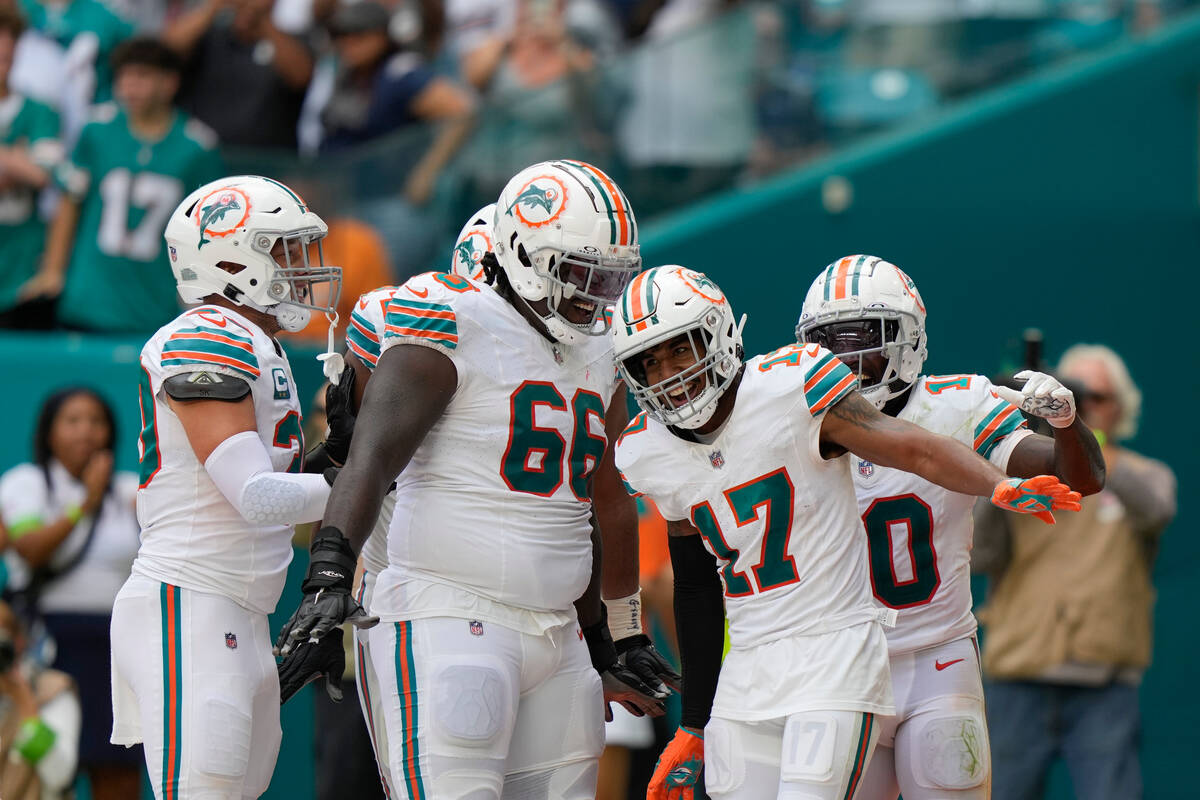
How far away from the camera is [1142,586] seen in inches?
304

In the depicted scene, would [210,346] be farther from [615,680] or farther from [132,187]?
[132,187]

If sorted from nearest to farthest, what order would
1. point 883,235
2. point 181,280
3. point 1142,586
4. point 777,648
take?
point 777,648, point 181,280, point 1142,586, point 883,235

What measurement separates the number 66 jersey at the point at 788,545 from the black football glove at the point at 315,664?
1.05 meters

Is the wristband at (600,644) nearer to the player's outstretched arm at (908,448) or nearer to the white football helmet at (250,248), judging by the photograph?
the player's outstretched arm at (908,448)

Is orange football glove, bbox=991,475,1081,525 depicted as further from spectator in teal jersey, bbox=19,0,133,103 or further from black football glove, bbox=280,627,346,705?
spectator in teal jersey, bbox=19,0,133,103

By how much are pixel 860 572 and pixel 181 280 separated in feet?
7.17

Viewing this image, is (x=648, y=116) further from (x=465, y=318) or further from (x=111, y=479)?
(x=465, y=318)

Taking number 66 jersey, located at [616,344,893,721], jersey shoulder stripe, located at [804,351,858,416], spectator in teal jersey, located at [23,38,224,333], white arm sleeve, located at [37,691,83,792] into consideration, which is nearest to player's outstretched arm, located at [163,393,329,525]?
number 66 jersey, located at [616,344,893,721]

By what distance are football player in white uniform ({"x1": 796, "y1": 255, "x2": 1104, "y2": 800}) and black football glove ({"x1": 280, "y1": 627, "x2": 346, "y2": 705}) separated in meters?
1.53

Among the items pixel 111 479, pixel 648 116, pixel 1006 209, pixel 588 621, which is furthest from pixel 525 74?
pixel 588 621

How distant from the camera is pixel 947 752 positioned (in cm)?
506

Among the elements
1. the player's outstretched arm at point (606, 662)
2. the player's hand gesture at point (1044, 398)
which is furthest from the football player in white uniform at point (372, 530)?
the player's hand gesture at point (1044, 398)

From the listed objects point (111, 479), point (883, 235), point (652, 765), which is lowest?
point (652, 765)

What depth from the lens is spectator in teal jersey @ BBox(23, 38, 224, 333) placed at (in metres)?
9.02
